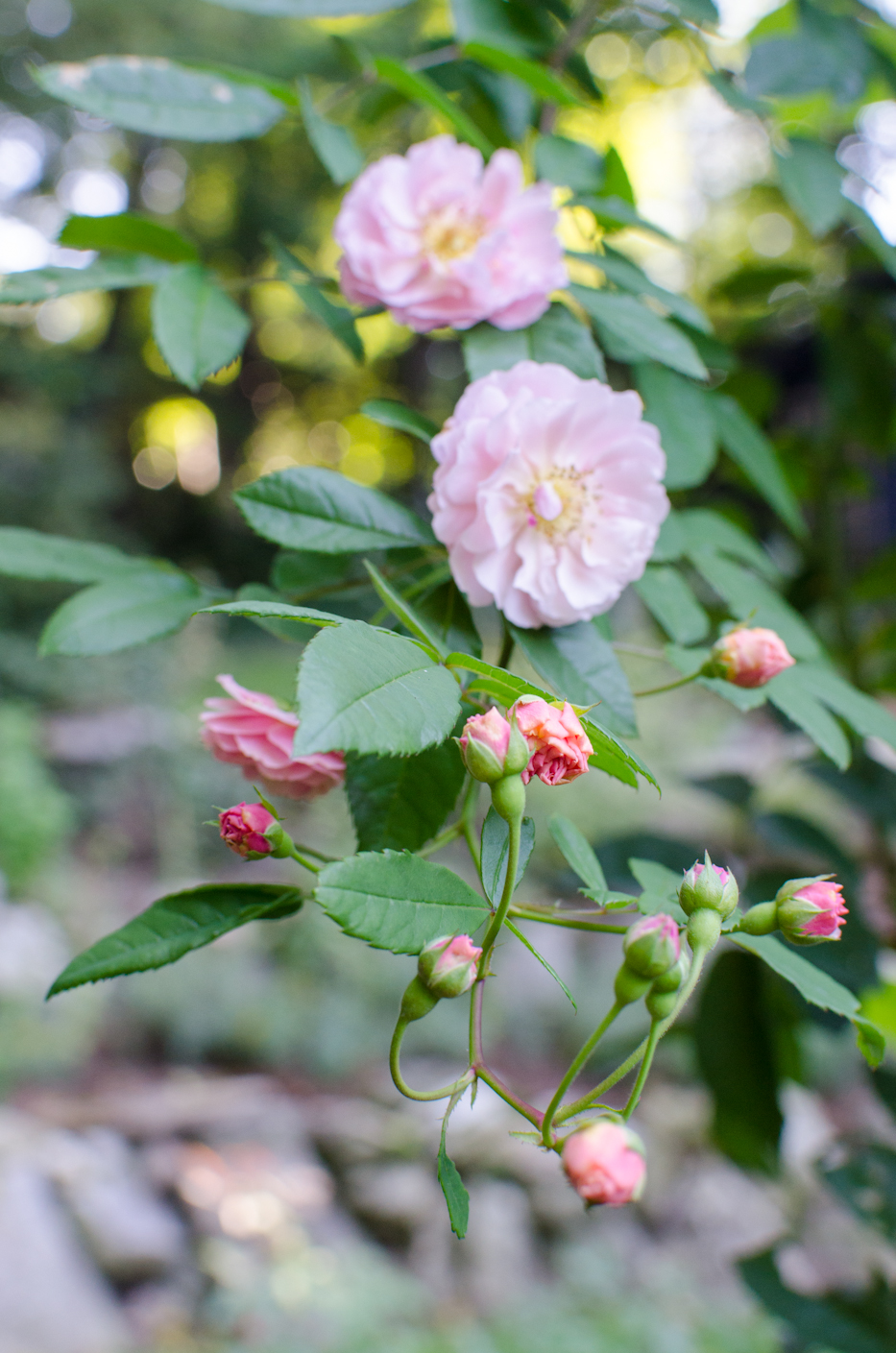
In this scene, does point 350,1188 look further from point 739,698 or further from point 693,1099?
point 739,698

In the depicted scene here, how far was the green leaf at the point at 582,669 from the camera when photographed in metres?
0.39

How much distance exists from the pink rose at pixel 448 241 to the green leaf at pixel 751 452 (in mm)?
209

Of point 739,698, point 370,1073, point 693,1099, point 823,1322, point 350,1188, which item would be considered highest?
point 739,698

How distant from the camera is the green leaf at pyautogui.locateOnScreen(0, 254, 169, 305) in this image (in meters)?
0.47

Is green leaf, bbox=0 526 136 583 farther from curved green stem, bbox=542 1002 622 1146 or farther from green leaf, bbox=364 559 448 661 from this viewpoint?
curved green stem, bbox=542 1002 622 1146

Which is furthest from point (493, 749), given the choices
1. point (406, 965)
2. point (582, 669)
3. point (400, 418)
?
point (406, 965)

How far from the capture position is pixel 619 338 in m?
0.49

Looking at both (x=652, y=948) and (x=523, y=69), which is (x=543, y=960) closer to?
(x=652, y=948)

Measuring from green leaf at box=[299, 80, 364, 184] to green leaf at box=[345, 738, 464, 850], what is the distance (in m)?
0.33

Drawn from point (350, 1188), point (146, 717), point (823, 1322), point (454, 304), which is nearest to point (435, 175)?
point (454, 304)

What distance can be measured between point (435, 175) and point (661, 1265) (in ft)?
8.36

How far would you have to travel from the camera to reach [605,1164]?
26 cm

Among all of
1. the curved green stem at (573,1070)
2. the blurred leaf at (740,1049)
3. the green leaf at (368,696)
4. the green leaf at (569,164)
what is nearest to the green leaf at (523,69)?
the green leaf at (569,164)

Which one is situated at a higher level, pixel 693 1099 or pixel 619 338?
pixel 619 338
